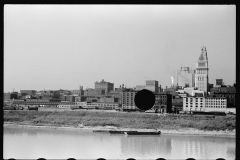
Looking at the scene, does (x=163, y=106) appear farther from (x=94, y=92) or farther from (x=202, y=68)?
(x=202, y=68)

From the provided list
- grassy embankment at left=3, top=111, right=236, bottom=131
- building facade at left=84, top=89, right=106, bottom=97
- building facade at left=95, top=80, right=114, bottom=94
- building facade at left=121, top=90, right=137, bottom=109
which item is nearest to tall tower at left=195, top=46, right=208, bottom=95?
building facade at left=121, top=90, right=137, bottom=109

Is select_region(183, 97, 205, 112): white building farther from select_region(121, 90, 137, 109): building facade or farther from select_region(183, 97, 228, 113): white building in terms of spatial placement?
select_region(121, 90, 137, 109): building facade

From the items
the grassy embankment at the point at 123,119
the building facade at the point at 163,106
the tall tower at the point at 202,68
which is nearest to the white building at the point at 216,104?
the grassy embankment at the point at 123,119

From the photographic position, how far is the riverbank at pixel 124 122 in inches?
420

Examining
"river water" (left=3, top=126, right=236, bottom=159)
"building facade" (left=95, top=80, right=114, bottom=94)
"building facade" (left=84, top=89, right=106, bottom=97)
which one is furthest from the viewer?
"building facade" (left=84, top=89, right=106, bottom=97)

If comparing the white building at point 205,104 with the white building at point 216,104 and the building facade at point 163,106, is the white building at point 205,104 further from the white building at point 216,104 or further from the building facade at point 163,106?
the building facade at point 163,106

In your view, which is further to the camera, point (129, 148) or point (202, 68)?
point (129, 148)

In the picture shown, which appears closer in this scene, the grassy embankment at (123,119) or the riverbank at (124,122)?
the riverbank at (124,122)

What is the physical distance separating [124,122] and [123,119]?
0.20m

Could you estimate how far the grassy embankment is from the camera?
430 inches

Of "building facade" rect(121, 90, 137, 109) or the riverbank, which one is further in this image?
the riverbank

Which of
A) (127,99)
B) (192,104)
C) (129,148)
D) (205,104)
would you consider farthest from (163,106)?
(129,148)

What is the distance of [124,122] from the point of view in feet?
39.4
